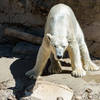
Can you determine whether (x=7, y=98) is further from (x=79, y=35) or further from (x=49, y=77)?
(x=79, y=35)

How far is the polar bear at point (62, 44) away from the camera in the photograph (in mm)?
4270

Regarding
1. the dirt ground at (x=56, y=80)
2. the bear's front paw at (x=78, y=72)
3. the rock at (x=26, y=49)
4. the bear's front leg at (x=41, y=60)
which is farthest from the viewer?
the rock at (x=26, y=49)

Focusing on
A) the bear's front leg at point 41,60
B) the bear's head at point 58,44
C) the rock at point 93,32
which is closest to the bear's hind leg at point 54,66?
the bear's front leg at point 41,60

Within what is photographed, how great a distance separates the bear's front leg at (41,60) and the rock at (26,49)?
3.28 ft

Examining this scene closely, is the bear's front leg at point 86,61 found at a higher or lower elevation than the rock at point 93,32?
lower

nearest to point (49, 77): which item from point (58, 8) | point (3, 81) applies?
point (3, 81)

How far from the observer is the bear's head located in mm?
4169

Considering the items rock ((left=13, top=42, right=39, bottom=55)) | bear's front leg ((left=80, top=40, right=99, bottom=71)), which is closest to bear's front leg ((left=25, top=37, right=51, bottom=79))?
bear's front leg ((left=80, top=40, right=99, bottom=71))

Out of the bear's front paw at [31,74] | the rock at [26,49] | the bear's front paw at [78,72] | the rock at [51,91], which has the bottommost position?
the rock at [51,91]

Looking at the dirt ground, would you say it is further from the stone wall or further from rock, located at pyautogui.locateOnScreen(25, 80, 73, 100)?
the stone wall

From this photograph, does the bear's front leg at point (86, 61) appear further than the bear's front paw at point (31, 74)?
Yes

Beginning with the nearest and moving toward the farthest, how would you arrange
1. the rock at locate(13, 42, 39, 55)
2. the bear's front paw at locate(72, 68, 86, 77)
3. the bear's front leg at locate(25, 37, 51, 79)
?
the bear's front leg at locate(25, 37, 51, 79) → the bear's front paw at locate(72, 68, 86, 77) → the rock at locate(13, 42, 39, 55)

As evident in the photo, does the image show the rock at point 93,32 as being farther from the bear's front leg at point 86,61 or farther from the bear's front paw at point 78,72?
the bear's front paw at point 78,72

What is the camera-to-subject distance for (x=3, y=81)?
190 inches
